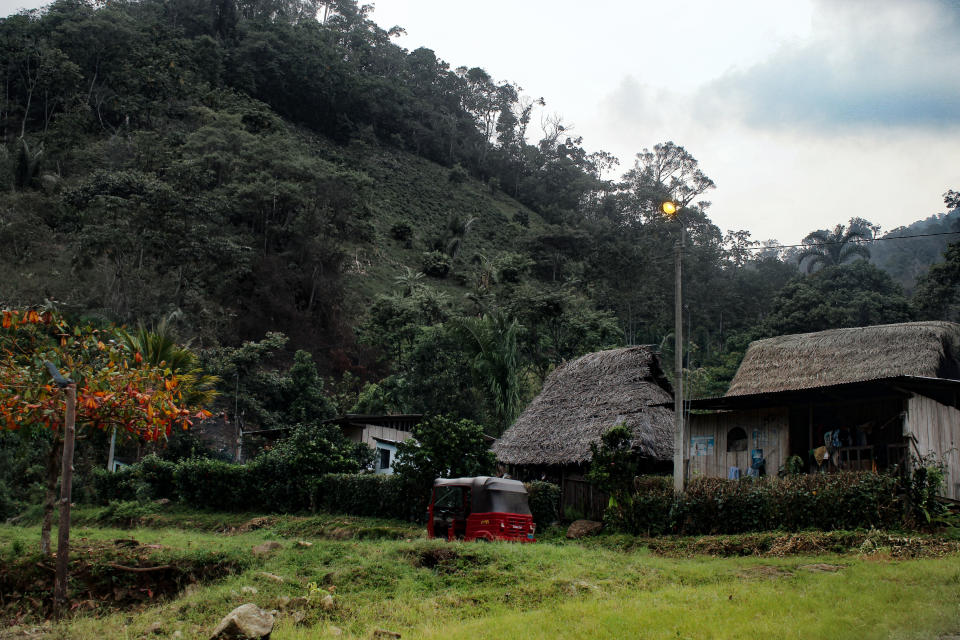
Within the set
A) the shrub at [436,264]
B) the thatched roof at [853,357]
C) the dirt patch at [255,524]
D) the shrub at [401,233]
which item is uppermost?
the shrub at [401,233]

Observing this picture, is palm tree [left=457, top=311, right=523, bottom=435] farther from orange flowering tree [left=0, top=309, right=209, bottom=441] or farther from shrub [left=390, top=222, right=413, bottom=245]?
shrub [left=390, top=222, right=413, bottom=245]

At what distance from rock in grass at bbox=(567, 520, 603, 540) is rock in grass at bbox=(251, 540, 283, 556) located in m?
6.29

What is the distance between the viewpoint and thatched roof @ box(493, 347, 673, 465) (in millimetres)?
20219

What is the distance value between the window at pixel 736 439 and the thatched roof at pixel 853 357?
3.32 feet

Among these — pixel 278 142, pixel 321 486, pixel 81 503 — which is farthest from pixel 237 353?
pixel 278 142

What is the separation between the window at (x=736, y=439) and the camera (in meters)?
18.7

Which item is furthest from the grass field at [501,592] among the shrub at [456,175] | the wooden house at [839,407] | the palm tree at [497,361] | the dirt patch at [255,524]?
the shrub at [456,175]

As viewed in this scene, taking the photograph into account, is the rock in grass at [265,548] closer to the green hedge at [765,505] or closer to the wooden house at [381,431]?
the green hedge at [765,505]

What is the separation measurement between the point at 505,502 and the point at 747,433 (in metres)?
6.80

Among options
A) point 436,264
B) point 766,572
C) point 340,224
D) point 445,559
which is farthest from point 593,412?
point 436,264

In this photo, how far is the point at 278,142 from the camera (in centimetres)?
4778

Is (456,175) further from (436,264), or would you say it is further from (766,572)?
(766,572)

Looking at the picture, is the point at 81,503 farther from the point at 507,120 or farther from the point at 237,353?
the point at 507,120

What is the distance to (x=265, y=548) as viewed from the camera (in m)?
13.7
